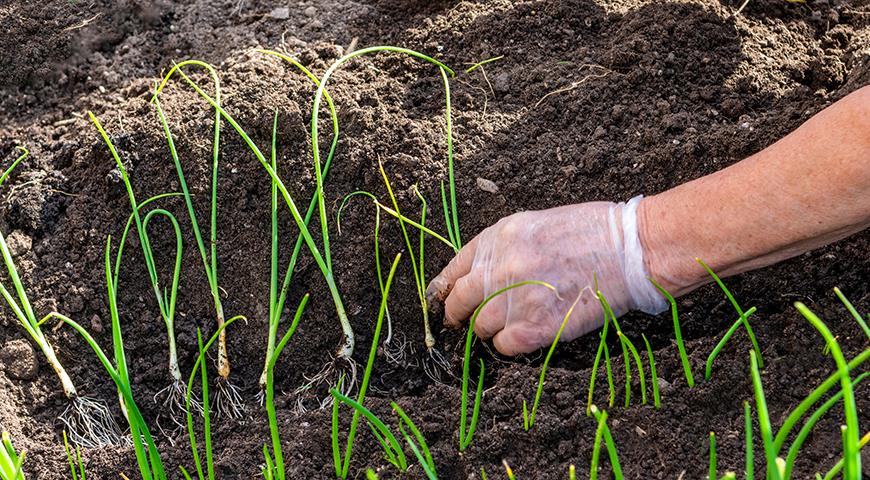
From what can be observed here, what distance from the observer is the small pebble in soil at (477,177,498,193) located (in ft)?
7.47

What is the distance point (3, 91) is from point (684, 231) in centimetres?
222

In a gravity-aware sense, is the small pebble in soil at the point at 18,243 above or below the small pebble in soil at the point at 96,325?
above

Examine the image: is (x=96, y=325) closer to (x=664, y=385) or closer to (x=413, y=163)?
(x=413, y=163)

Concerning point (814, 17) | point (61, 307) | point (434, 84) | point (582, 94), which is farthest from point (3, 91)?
point (814, 17)

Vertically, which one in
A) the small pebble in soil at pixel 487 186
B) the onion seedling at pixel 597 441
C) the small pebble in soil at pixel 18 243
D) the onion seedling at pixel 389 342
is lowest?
the onion seedling at pixel 389 342

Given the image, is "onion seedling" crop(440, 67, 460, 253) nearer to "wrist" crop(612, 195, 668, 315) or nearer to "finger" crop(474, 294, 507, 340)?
"finger" crop(474, 294, 507, 340)

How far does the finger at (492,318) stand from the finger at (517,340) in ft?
0.11

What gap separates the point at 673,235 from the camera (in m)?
1.94

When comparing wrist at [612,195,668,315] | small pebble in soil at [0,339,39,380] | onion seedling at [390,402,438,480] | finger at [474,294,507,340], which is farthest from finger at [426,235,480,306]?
small pebble in soil at [0,339,39,380]

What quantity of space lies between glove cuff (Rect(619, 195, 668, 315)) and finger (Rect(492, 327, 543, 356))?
263 millimetres

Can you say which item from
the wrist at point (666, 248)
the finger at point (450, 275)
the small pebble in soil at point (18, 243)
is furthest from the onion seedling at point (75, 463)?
the wrist at point (666, 248)

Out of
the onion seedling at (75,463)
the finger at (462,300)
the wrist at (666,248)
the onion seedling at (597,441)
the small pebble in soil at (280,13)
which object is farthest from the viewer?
the small pebble in soil at (280,13)

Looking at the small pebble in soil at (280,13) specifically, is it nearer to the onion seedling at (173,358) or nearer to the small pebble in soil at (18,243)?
the onion seedling at (173,358)

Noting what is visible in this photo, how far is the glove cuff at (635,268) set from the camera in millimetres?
2000
